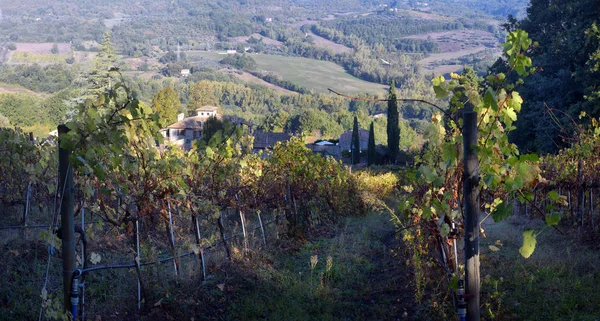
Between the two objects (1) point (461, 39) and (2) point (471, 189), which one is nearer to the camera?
(2) point (471, 189)

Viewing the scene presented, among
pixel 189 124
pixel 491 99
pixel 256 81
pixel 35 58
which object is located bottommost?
pixel 256 81

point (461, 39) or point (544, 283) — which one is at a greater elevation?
point (544, 283)

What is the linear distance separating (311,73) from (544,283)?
10779cm

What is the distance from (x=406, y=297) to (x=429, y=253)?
550mm

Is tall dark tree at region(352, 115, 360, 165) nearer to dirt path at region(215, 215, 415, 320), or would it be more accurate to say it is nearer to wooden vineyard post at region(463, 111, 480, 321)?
dirt path at region(215, 215, 415, 320)

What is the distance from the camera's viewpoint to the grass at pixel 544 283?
16.6ft

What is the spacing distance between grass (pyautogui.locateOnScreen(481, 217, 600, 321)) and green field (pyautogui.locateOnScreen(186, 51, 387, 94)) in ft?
280

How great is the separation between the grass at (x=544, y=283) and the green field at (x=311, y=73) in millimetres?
85409

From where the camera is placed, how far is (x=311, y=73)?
111750mm

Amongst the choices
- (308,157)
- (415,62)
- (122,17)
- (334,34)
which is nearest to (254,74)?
(415,62)

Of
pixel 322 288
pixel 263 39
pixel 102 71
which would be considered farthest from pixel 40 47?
pixel 322 288

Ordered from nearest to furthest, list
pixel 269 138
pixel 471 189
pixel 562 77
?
pixel 471 189 → pixel 562 77 → pixel 269 138

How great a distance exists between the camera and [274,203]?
8.78 m

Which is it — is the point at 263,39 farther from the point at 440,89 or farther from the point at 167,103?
the point at 440,89
